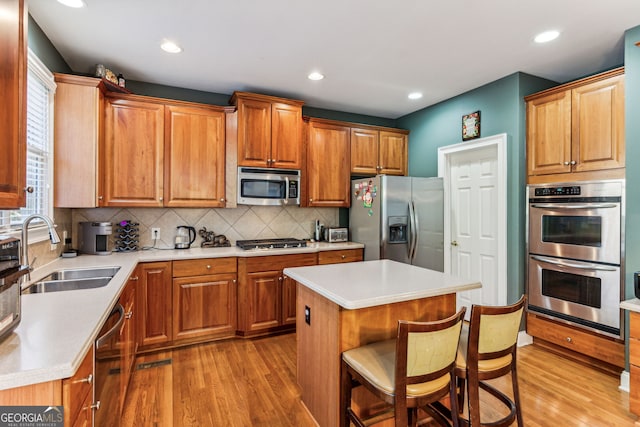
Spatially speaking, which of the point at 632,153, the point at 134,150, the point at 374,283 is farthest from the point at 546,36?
the point at 134,150

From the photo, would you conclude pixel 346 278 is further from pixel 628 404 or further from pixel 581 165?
pixel 581 165

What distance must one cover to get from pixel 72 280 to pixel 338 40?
2.61m

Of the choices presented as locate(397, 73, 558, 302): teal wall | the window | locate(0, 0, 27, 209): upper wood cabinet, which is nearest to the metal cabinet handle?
locate(0, 0, 27, 209): upper wood cabinet

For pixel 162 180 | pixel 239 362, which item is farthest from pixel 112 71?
pixel 239 362

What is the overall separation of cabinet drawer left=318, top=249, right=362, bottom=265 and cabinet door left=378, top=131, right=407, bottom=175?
1.25 m

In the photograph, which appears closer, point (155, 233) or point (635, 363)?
point (635, 363)

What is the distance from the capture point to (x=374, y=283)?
187 centimetres

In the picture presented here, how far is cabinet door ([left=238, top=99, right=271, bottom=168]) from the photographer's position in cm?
344

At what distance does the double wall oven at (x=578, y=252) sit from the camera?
257 cm

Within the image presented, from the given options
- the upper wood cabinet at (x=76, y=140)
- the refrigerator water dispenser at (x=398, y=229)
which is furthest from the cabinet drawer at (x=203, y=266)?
the refrigerator water dispenser at (x=398, y=229)

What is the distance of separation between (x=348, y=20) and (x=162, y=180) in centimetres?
227

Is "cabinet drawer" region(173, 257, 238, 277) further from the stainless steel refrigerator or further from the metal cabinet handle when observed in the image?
the metal cabinet handle

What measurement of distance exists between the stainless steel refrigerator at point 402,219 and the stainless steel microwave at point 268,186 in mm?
859

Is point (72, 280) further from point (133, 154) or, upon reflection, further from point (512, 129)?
point (512, 129)
